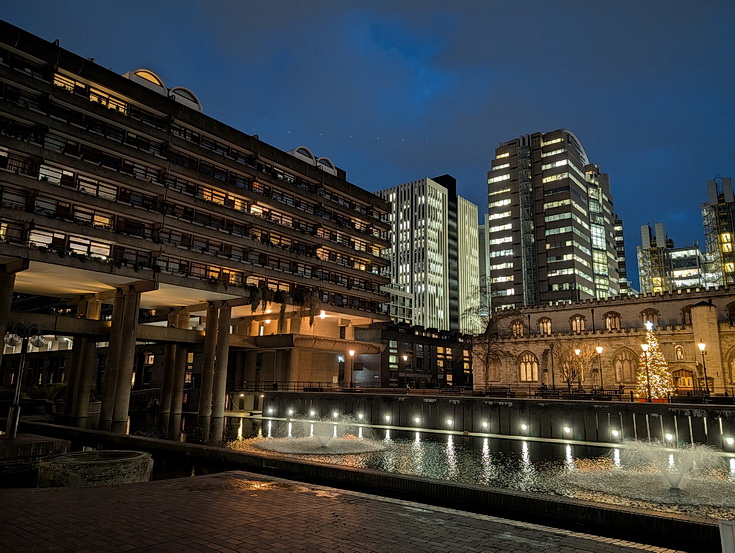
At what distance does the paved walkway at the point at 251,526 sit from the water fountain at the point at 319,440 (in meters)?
13.3

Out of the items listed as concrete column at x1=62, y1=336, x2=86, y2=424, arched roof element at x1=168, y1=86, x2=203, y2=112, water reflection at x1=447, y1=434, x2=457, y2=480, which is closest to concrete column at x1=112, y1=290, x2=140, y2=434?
concrete column at x1=62, y1=336, x2=86, y2=424

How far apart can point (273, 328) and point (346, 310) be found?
10.3 m

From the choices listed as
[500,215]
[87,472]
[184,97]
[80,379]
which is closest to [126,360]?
[80,379]

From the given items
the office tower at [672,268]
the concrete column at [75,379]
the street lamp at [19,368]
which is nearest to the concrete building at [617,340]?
the street lamp at [19,368]

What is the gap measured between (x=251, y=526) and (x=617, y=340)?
6330 cm

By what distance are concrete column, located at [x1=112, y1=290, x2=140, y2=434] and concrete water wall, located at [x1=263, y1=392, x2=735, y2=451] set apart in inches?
683

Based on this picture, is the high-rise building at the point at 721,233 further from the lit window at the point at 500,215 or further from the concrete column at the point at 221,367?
the concrete column at the point at 221,367

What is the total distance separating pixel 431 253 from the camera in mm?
164750

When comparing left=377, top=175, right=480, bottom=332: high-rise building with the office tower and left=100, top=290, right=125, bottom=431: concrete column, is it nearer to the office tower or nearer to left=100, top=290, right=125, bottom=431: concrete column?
the office tower

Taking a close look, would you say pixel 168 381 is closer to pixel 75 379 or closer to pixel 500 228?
pixel 75 379

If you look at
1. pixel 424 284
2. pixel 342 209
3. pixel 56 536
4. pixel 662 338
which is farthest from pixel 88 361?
pixel 424 284

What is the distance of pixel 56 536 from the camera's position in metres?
8.12

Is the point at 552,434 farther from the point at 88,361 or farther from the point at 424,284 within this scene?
the point at 424,284

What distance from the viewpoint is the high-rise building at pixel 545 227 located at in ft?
395
